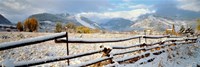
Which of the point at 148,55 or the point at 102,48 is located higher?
the point at 102,48

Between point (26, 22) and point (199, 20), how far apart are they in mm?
119440

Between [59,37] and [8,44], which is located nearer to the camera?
[8,44]

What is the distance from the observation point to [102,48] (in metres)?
9.66

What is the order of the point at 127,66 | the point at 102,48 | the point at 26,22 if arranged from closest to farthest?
the point at 102,48 < the point at 127,66 < the point at 26,22

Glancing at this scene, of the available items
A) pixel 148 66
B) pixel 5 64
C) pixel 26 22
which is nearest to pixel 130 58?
pixel 148 66

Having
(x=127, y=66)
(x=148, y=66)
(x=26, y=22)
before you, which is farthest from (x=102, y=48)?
(x=26, y=22)

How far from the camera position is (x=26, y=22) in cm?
19562

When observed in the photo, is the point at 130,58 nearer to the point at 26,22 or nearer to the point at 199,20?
the point at 199,20

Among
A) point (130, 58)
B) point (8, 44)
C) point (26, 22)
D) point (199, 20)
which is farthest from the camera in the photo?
point (26, 22)

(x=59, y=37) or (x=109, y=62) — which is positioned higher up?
(x=59, y=37)

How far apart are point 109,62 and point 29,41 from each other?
4.48m

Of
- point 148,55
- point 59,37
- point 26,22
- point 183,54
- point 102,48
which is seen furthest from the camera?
point 26,22

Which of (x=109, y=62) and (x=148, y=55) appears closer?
(x=109, y=62)

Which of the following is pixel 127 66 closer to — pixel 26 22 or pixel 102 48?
pixel 102 48
